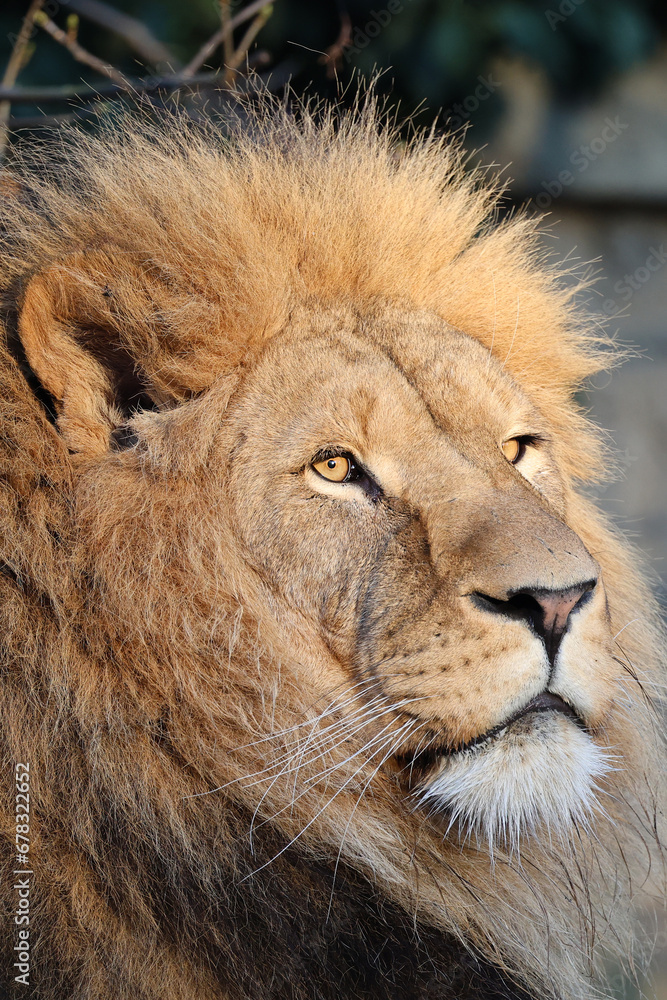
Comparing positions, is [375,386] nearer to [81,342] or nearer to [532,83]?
[81,342]

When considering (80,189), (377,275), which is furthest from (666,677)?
(80,189)

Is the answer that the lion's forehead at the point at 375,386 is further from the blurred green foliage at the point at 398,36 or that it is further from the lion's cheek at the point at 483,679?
the blurred green foliage at the point at 398,36

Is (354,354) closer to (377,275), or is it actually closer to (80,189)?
(377,275)

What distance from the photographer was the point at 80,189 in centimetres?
200


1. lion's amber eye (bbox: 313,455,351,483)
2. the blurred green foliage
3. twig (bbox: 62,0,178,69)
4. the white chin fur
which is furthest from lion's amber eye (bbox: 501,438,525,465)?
the blurred green foliage

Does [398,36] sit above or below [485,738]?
above

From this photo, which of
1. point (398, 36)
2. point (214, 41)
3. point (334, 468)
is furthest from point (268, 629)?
point (398, 36)

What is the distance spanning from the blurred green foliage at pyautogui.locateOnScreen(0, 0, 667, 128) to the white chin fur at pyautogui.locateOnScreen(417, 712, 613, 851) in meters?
3.22

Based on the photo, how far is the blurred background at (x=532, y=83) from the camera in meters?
4.24

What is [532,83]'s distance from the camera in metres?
5.39

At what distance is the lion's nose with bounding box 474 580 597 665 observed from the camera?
1.58 metres

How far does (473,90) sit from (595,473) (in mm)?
3194

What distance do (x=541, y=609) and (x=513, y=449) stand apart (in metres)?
0.64

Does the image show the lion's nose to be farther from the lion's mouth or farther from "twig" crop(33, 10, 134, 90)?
"twig" crop(33, 10, 134, 90)
